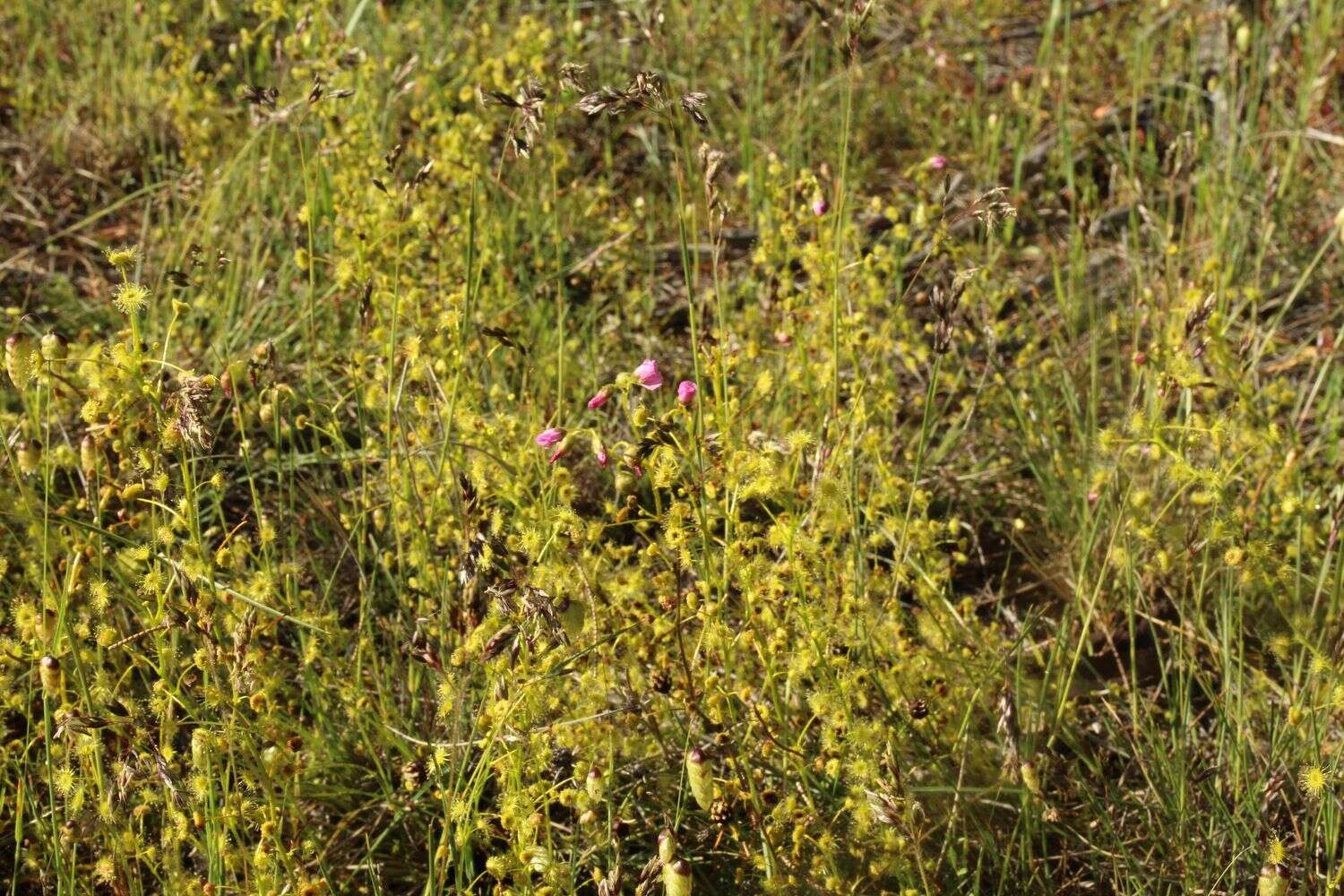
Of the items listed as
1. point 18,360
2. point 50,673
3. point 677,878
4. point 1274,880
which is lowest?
point 1274,880

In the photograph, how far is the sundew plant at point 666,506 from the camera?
165 cm

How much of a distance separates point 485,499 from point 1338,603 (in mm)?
1328

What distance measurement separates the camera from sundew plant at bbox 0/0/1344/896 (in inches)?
65.0

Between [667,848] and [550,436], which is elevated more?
[550,436]

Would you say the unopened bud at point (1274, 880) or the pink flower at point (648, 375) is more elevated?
the pink flower at point (648, 375)

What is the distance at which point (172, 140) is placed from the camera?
423cm

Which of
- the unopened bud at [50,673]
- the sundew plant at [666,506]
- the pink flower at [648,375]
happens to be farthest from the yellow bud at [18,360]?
the pink flower at [648,375]

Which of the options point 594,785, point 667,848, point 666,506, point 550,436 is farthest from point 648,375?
point 666,506

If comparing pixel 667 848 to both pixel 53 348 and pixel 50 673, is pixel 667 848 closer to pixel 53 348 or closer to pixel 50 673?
pixel 50 673

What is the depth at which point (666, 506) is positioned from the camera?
2.68m

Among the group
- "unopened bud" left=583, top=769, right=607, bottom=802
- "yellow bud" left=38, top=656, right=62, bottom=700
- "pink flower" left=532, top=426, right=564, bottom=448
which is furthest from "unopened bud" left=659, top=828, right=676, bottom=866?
"yellow bud" left=38, top=656, right=62, bottom=700

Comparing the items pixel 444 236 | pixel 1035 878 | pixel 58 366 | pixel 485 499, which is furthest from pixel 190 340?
pixel 1035 878

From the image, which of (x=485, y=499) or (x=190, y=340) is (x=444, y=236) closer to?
(x=190, y=340)

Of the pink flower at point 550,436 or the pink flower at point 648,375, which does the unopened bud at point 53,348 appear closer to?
the pink flower at point 550,436
